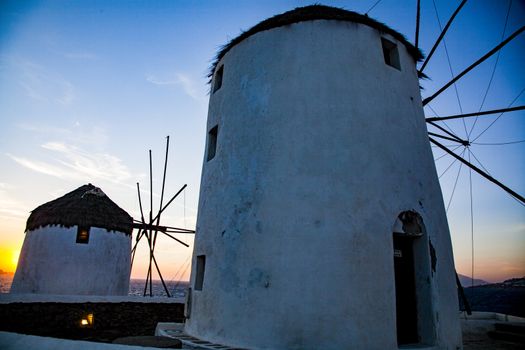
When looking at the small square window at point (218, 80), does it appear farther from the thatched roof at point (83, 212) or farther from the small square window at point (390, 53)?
the thatched roof at point (83, 212)

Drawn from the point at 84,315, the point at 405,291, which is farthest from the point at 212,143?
the point at 84,315

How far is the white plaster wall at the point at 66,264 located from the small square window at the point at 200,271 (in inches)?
476

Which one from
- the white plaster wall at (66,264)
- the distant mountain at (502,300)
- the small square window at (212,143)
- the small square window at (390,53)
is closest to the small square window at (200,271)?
the small square window at (212,143)

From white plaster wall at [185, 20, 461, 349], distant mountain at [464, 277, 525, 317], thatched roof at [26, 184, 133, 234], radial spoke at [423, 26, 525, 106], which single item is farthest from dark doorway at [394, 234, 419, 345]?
distant mountain at [464, 277, 525, 317]

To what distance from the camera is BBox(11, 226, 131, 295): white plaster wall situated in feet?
57.7

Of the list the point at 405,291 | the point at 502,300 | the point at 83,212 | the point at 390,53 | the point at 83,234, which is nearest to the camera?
the point at 405,291

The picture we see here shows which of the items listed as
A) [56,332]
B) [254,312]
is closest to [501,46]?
[254,312]

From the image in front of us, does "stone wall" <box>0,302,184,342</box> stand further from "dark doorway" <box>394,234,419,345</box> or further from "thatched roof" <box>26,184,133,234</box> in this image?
"dark doorway" <box>394,234,419,345</box>

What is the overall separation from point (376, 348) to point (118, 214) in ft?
59.0

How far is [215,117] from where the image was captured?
10.4m

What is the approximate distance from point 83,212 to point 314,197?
53.4 feet

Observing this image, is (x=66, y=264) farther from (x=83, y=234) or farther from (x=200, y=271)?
(x=200, y=271)

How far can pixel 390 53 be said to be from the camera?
10078mm

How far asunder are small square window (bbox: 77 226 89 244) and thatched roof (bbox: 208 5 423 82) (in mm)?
13544
